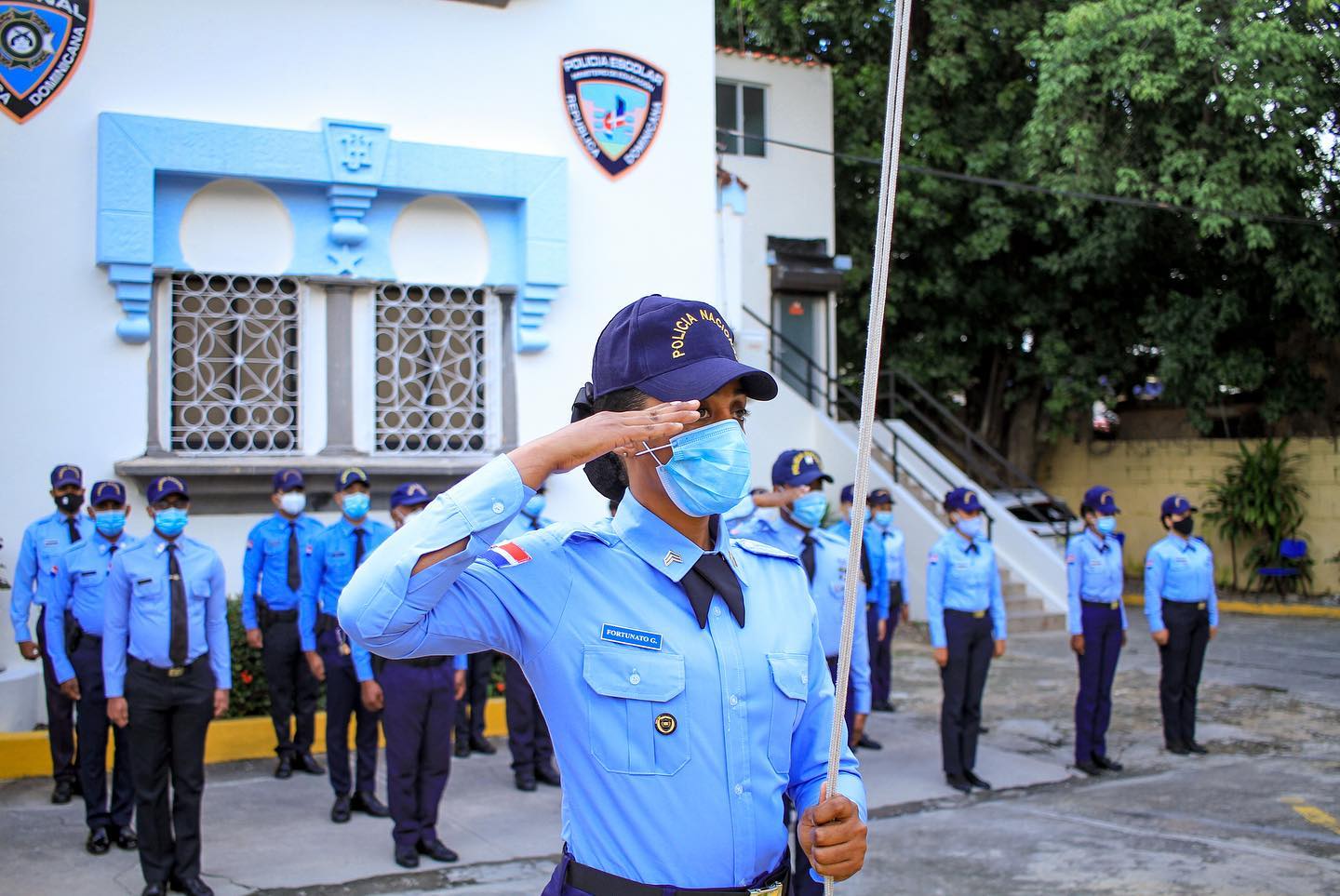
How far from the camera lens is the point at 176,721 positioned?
5707 millimetres

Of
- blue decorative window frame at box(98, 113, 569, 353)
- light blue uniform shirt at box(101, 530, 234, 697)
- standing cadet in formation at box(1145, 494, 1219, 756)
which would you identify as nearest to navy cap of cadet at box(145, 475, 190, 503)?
light blue uniform shirt at box(101, 530, 234, 697)

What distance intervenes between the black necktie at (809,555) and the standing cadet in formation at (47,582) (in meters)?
4.33

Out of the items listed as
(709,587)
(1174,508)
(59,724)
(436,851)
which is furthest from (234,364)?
(709,587)

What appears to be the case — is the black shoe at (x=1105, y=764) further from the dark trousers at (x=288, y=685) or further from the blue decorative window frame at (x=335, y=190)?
the dark trousers at (x=288, y=685)

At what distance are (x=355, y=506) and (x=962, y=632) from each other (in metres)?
3.94

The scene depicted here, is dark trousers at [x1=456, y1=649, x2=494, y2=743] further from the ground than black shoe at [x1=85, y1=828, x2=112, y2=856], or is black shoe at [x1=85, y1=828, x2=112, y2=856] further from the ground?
dark trousers at [x1=456, y1=649, x2=494, y2=743]

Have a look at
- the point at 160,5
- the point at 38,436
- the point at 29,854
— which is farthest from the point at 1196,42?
the point at 29,854

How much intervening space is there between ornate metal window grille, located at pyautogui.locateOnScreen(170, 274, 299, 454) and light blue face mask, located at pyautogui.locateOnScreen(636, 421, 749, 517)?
7.17 metres

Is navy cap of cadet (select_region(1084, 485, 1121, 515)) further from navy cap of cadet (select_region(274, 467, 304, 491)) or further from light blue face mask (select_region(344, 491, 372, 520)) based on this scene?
navy cap of cadet (select_region(274, 467, 304, 491))

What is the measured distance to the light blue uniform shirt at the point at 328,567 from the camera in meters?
7.34

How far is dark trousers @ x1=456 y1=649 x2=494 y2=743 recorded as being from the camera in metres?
8.59

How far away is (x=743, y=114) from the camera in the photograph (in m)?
18.8

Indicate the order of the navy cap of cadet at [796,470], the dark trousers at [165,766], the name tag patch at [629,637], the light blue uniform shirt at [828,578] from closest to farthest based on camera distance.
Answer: the name tag patch at [629,637], the dark trousers at [165,766], the light blue uniform shirt at [828,578], the navy cap of cadet at [796,470]

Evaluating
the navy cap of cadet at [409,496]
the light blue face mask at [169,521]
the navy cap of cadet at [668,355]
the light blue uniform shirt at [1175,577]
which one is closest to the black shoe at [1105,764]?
the light blue uniform shirt at [1175,577]
